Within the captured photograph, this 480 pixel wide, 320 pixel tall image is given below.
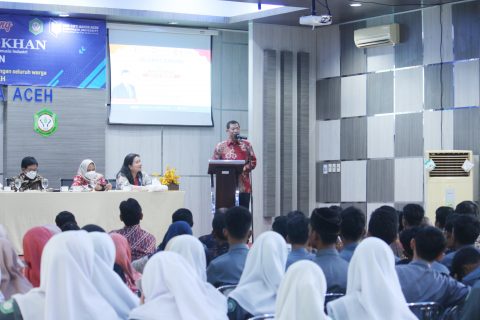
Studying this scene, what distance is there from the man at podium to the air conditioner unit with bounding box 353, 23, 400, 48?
2.15m

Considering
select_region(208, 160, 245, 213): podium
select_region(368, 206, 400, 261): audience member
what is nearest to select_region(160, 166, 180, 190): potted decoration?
select_region(208, 160, 245, 213): podium

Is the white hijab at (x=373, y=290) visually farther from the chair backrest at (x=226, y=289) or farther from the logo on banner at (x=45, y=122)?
the logo on banner at (x=45, y=122)

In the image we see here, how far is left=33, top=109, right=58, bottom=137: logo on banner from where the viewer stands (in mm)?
11703

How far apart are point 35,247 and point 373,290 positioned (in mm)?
1949

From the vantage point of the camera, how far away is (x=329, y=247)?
4836 millimetres

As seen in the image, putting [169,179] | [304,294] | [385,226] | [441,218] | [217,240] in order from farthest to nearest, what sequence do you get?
[169,179] < [441,218] < [217,240] < [385,226] < [304,294]

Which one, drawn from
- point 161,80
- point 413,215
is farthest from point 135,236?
point 161,80

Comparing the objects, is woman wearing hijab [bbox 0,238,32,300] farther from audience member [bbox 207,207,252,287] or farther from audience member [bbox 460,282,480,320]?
audience member [bbox 460,282,480,320]

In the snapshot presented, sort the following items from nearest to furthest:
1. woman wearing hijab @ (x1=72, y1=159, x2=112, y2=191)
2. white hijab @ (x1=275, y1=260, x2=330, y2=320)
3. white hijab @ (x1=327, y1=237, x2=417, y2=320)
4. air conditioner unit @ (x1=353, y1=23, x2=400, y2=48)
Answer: white hijab @ (x1=275, y1=260, x2=330, y2=320), white hijab @ (x1=327, y1=237, x2=417, y2=320), woman wearing hijab @ (x1=72, y1=159, x2=112, y2=191), air conditioner unit @ (x1=353, y1=23, x2=400, y2=48)

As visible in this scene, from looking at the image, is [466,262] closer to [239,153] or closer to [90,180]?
[90,180]

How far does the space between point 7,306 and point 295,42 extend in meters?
9.49

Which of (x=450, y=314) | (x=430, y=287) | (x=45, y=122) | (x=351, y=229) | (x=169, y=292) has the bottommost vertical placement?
(x=450, y=314)

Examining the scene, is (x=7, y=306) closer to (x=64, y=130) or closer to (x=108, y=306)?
(x=108, y=306)

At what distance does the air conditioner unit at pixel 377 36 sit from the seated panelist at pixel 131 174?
3.57 m
